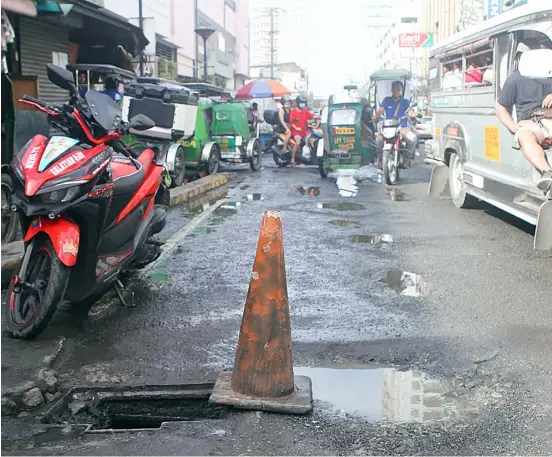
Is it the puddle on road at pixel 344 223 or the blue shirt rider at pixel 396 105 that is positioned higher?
the blue shirt rider at pixel 396 105

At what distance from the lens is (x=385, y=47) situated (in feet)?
354

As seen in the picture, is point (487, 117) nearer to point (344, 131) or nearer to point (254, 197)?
point (254, 197)

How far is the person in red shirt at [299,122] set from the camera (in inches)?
747

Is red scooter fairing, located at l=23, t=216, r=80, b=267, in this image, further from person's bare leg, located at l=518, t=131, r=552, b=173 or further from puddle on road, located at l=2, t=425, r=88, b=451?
person's bare leg, located at l=518, t=131, r=552, b=173

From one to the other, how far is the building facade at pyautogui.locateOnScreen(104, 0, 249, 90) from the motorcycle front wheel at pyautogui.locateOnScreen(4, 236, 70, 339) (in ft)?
43.2

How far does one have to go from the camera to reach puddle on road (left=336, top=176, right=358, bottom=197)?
1312cm

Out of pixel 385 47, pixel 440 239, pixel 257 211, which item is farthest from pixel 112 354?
pixel 385 47

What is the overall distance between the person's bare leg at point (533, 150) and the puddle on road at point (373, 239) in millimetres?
1854

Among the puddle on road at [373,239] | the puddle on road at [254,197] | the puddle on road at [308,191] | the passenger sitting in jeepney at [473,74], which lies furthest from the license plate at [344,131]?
the puddle on road at [373,239]

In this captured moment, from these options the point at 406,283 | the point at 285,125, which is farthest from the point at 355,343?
the point at 285,125

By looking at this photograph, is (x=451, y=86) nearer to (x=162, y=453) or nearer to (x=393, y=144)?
(x=393, y=144)

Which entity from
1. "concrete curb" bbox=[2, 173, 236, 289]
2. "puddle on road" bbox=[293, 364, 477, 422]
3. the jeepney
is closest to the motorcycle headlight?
"concrete curb" bbox=[2, 173, 236, 289]

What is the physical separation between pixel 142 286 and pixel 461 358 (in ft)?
9.55

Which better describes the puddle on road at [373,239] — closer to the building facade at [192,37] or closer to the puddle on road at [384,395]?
the puddle on road at [384,395]
